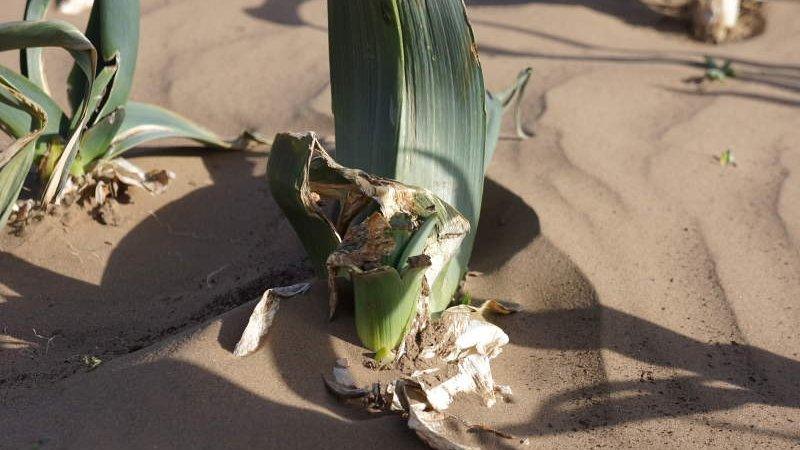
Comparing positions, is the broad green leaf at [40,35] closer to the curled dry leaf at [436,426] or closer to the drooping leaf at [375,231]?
the drooping leaf at [375,231]

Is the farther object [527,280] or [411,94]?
[527,280]

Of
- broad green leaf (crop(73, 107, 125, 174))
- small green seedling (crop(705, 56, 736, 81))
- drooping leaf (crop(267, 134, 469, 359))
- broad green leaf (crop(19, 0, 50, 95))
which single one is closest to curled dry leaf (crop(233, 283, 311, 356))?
drooping leaf (crop(267, 134, 469, 359))

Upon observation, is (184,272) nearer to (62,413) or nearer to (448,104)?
(62,413)

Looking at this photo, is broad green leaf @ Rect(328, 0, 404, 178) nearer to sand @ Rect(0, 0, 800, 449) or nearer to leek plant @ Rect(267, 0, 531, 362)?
leek plant @ Rect(267, 0, 531, 362)

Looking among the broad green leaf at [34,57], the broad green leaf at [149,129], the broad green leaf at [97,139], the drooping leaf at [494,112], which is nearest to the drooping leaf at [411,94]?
the drooping leaf at [494,112]

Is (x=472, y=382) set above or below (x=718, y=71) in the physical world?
below

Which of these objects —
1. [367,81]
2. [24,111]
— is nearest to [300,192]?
[367,81]

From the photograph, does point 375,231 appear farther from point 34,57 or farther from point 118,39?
point 34,57

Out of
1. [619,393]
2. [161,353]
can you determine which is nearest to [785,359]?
[619,393]
